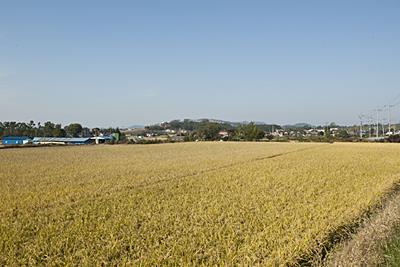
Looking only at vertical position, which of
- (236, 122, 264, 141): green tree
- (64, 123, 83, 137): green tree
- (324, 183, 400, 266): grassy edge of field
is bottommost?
(324, 183, 400, 266): grassy edge of field

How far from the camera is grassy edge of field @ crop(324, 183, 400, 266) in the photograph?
18.9 ft

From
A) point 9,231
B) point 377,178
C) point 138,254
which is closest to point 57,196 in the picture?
point 9,231

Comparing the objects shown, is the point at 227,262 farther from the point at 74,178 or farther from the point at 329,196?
the point at 74,178

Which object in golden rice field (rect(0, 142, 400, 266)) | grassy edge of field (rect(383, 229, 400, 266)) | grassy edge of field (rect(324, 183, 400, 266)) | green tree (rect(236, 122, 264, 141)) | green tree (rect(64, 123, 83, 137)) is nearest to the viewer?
grassy edge of field (rect(383, 229, 400, 266))

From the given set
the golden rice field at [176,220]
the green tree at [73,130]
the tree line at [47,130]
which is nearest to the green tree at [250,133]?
the tree line at [47,130]

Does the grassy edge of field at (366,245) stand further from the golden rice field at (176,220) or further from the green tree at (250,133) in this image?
the green tree at (250,133)

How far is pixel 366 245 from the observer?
6477 mm

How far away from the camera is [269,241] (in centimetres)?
694

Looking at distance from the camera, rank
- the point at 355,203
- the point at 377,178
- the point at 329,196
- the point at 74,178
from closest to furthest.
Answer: the point at 355,203 → the point at 329,196 → the point at 377,178 → the point at 74,178

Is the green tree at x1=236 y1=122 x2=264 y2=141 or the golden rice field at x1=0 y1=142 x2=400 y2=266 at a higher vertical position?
the green tree at x1=236 y1=122 x2=264 y2=141

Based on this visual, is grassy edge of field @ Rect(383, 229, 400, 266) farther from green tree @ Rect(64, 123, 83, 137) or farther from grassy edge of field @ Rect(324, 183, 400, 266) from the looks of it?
green tree @ Rect(64, 123, 83, 137)

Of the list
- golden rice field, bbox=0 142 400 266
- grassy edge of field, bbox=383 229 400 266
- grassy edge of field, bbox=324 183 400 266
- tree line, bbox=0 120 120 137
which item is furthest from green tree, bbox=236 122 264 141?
grassy edge of field, bbox=383 229 400 266

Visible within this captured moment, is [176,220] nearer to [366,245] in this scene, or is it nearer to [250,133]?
[366,245]

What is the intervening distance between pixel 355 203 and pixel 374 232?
409 cm
